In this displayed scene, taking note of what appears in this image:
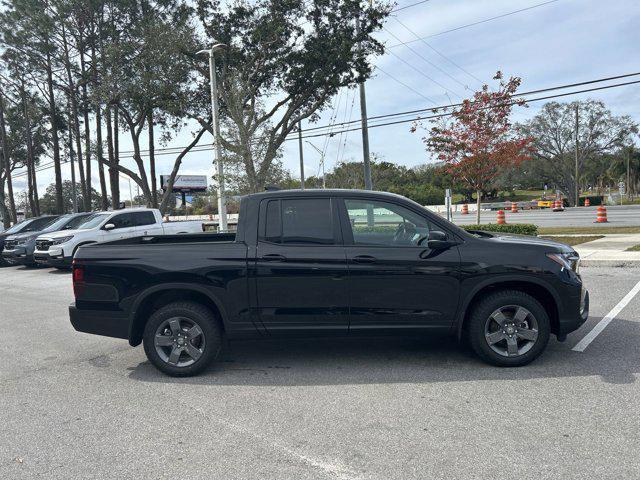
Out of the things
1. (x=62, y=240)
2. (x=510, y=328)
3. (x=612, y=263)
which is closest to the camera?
(x=510, y=328)

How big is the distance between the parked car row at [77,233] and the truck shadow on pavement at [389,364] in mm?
9961

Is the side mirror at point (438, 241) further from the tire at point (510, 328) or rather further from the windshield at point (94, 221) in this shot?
the windshield at point (94, 221)

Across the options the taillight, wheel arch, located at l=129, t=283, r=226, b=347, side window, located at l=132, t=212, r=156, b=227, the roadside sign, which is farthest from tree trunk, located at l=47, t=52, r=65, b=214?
wheel arch, located at l=129, t=283, r=226, b=347

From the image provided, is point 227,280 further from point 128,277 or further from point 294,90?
point 294,90

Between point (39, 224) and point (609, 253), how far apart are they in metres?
19.2

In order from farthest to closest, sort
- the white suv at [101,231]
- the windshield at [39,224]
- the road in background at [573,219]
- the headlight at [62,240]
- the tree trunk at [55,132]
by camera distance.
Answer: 1. the tree trunk at [55,132]
2. the road in background at [573,219]
3. the windshield at [39,224]
4. the headlight at [62,240]
5. the white suv at [101,231]

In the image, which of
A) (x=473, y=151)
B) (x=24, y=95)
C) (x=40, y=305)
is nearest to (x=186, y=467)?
(x=40, y=305)

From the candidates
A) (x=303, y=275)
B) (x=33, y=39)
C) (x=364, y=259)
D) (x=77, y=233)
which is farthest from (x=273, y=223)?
(x=33, y=39)

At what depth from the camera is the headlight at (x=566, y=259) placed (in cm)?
485

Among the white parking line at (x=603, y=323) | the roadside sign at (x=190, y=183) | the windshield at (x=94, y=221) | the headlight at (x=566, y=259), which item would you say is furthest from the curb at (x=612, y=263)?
the roadside sign at (x=190, y=183)

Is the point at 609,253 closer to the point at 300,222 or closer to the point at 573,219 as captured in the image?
the point at 300,222

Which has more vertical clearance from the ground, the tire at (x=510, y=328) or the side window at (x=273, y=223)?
the side window at (x=273, y=223)

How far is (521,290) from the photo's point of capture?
494 centimetres

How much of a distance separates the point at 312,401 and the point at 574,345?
312 cm
